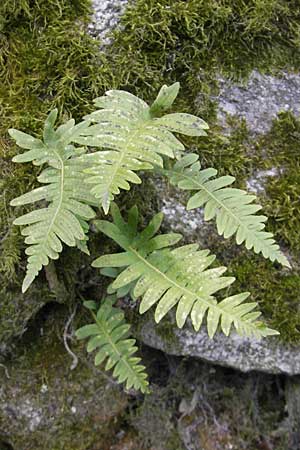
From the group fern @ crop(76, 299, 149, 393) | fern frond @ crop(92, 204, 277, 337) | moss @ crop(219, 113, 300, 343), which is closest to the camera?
fern frond @ crop(92, 204, 277, 337)

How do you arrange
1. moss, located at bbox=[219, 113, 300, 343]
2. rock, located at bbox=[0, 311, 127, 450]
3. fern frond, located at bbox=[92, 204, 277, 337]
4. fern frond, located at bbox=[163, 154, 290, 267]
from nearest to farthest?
fern frond, located at bbox=[92, 204, 277, 337], fern frond, located at bbox=[163, 154, 290, 267], moss, located at bbox=[219, 113, 300, 343], rock, located at bbox=[0, 311, 127, 450]

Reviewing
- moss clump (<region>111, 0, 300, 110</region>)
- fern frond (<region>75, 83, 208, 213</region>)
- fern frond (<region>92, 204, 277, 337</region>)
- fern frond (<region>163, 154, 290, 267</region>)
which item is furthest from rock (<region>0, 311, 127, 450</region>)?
moss clump (<region>111, 0, 300, 110</region>)

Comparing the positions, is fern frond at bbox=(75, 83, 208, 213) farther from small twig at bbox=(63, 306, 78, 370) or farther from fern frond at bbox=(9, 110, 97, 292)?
small twig at bbox=(63, 306, 78, 370)

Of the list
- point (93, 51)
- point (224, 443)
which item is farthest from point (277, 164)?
point (224, 443)

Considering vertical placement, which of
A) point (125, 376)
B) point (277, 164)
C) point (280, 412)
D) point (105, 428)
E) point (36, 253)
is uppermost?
point (277, 164)

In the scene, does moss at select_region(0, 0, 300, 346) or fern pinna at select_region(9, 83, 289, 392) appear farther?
moss at select_region(0, 0, 300, 346)

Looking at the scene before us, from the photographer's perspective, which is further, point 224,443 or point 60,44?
point 224,443

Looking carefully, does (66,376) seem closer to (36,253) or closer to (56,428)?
(56,428)
